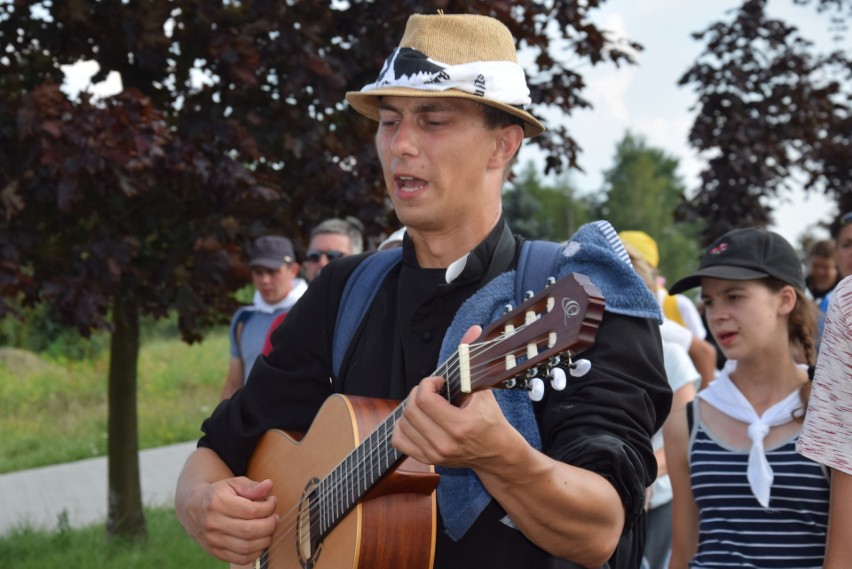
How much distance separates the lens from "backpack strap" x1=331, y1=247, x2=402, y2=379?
2477 mm

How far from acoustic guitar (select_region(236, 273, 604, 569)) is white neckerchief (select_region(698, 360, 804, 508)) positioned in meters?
1.42

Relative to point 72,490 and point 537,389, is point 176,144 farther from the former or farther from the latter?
point 72,490

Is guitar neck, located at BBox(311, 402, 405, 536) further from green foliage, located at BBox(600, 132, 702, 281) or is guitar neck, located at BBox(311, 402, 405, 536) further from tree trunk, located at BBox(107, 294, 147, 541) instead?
green foliage, located at BBox(600, 132, 702, 281)

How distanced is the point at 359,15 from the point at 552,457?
502 centimetres

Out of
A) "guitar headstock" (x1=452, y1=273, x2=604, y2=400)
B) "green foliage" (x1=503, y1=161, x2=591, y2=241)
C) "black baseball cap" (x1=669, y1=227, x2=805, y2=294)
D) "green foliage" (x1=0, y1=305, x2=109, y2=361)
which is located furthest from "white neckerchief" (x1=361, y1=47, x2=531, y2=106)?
"green foliage" (x1=503, y1=161, x2=591, y2=241)

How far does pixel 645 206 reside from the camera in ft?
211

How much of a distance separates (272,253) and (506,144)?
3.86m

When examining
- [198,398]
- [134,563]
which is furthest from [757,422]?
[198,398]

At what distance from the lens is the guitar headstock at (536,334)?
5.19 feet

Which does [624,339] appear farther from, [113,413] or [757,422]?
[113,413]

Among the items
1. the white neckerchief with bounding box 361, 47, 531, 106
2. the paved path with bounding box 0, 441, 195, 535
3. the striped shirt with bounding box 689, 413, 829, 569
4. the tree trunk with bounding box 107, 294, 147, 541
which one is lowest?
the paved path with bounding box 0, 441, 195, 535

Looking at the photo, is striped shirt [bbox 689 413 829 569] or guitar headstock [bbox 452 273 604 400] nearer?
guitar headstock [bbox 452 273 604 400]

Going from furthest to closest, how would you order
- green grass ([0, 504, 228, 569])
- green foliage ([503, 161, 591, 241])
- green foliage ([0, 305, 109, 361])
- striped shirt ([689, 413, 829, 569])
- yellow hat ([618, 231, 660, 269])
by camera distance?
green foliage ([503, 161, 591, 241]) → green foliage ([0, 305, 109, 361]) → green grass ([0, 504, 228, 569]) → yellow hat ([618, 231, 660, 269]) → striped shirt ([689, 413, 829, 569])

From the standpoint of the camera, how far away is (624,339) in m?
2.01
